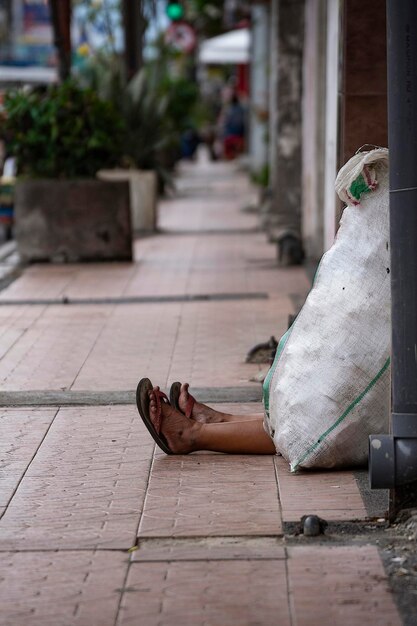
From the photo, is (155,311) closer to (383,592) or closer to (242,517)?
(242,517)

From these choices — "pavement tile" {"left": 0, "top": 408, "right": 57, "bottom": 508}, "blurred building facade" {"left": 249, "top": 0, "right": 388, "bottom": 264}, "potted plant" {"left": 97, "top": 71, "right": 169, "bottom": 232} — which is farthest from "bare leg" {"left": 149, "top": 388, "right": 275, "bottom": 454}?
"potted plant" {"left": 97, "top": 71, "right": 169, "bottom": 232}

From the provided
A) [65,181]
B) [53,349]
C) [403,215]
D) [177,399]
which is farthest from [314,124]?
[403,215]

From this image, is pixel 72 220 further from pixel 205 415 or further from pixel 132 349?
pixel 205 415

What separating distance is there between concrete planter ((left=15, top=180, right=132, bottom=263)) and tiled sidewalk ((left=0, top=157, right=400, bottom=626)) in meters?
3.38

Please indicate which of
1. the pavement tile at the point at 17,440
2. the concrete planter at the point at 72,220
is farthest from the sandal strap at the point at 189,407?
the concrete planter at the point at 72,220

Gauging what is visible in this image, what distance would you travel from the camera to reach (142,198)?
16594 mm

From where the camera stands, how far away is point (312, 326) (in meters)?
5.34

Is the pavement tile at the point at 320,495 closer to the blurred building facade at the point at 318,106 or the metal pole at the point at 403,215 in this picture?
the metal pole at the point at 403,215

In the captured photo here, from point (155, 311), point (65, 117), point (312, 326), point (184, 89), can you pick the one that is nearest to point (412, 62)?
point (312, 326)

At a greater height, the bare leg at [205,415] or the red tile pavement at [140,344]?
the bare leg at [205,415]

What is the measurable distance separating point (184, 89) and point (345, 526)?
22.2m

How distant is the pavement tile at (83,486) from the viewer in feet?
15.1

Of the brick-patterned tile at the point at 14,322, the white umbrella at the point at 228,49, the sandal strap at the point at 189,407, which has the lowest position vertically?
the brick-patterned tile at the point at 14,322

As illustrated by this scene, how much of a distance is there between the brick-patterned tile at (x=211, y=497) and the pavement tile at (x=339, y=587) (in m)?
0.31
